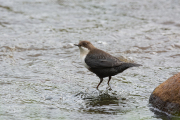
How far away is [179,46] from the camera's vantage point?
7832 mm

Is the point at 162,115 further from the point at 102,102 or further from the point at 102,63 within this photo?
the point at 102,63

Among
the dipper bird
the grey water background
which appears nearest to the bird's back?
the dipper bird

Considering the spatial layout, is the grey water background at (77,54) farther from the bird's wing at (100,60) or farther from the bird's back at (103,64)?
the bird's wing at (100,60)

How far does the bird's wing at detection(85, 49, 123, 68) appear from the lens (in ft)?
17.6

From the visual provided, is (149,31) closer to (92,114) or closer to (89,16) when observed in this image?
(89,16)

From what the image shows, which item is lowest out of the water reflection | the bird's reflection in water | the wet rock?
the bird's reflection in water

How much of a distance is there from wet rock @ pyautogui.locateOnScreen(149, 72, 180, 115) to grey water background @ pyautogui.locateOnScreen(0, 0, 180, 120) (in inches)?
6.6

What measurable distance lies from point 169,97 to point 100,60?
1.63 metres

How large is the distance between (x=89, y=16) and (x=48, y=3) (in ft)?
6.93

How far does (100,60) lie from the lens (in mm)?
5449

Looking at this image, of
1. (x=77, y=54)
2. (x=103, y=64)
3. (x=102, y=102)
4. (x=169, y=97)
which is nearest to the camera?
(x=169, y=97)

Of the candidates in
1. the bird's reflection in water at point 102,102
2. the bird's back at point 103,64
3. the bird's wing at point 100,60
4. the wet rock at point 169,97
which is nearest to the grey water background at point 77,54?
the bird's reflection in water at point 102,102

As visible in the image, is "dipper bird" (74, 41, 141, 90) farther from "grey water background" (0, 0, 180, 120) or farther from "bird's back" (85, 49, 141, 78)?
"grey water background" (0, 0, 180, 120)

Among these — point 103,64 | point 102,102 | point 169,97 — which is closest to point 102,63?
point 103,64
